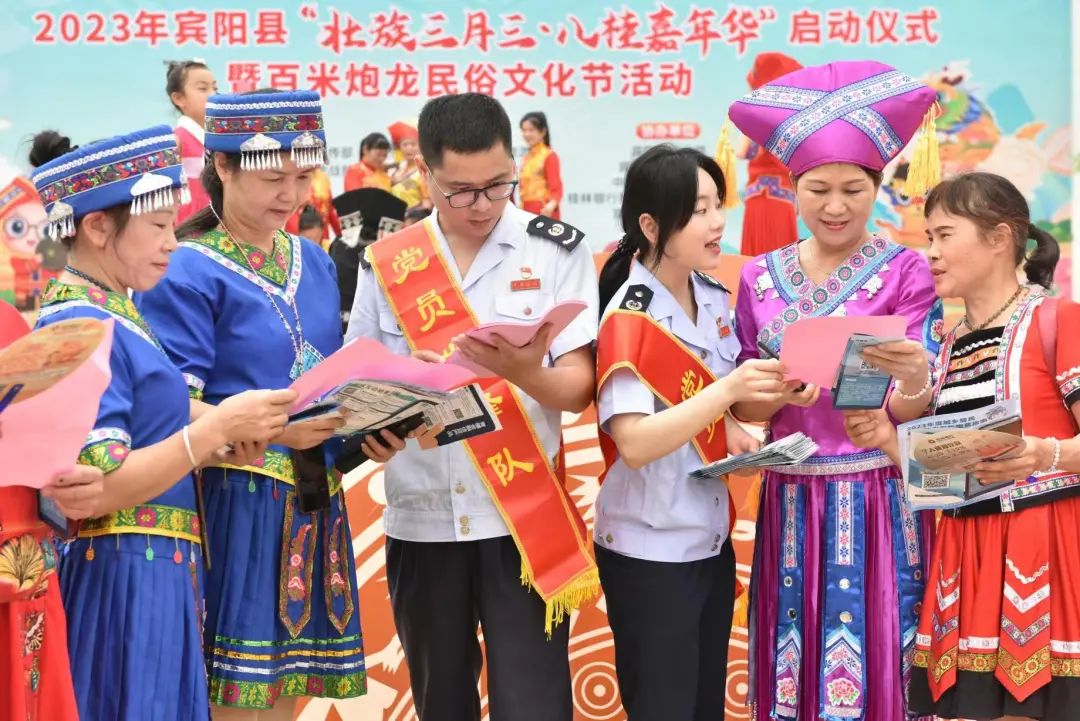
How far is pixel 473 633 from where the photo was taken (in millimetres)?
2574

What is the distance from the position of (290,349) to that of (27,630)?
2.33 feet

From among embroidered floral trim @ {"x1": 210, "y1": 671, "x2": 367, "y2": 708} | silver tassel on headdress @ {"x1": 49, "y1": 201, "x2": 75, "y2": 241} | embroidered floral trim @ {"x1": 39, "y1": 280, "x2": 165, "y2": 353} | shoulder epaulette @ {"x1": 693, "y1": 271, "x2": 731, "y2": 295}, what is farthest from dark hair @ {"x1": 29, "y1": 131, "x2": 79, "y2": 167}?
shoulder epaulette @ {"x1": 693, "y1": 271, "x2": 731, "y2": 295}

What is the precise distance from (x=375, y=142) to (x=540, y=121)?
0.99 m

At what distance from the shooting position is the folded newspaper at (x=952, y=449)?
A: 2215 millimetres

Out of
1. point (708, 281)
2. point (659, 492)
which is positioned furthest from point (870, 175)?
point (659, 492)

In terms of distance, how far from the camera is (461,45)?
25.2ft

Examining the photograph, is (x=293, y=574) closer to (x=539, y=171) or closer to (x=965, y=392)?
(x=965, y=392)

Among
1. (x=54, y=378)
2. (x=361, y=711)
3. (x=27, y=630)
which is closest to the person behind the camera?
(x=54, y=378)

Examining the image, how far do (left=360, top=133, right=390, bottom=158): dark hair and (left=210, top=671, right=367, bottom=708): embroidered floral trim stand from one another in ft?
18.1

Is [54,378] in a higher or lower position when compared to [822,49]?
lower

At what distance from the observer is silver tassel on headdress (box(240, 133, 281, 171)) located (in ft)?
7.73

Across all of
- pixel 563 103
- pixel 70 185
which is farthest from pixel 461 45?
pixel 70 185

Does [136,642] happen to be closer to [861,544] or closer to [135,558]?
[135,558]

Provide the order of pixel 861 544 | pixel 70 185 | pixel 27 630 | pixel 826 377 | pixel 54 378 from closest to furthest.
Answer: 1. pixel 54 378
2. pixel 27 630
3. pixel 70 185
4. pixel 826 377
5. pixel 861 544
